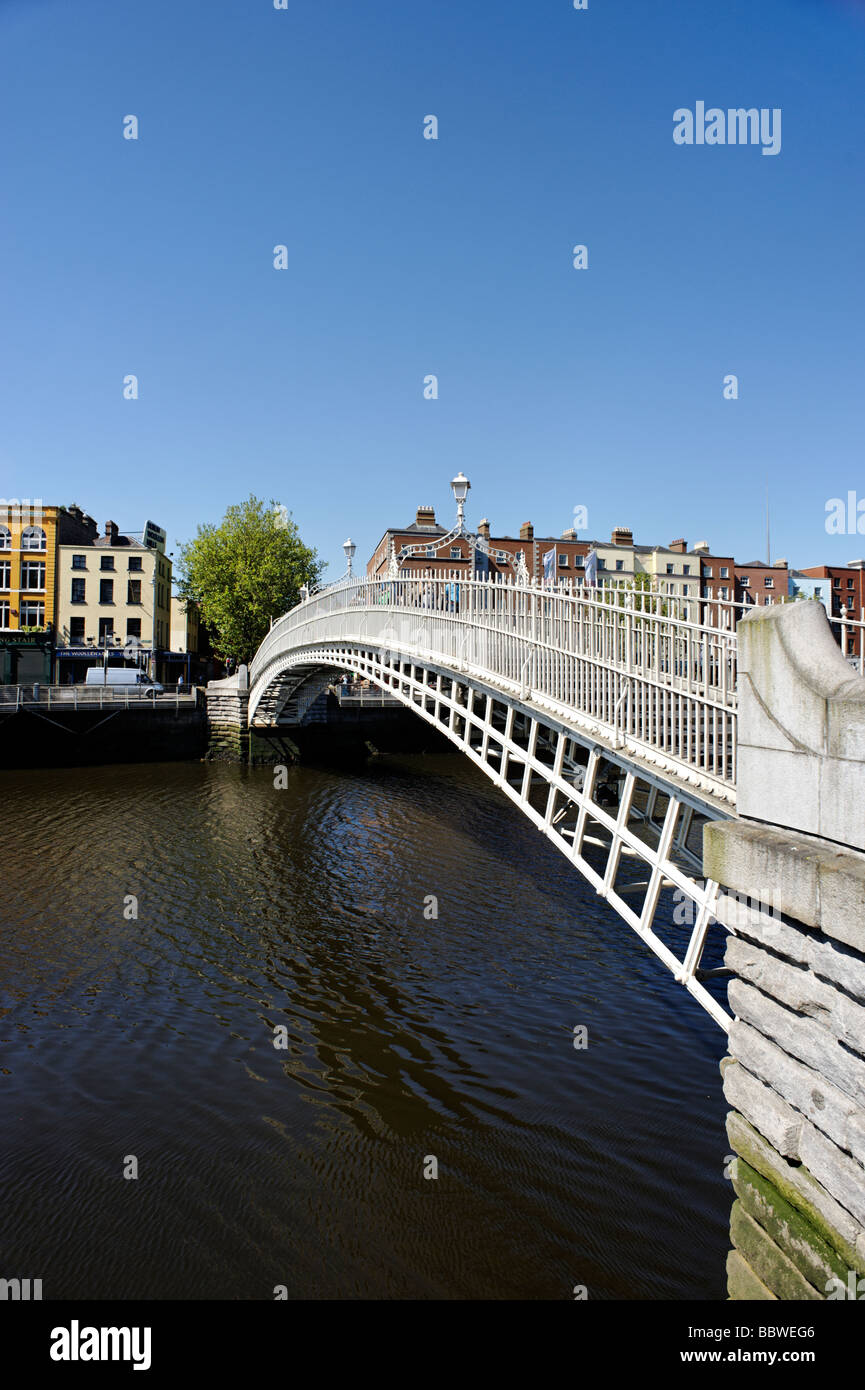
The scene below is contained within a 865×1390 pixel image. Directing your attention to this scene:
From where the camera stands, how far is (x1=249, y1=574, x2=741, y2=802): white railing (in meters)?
6.38

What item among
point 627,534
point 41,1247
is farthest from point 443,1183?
point 627,534

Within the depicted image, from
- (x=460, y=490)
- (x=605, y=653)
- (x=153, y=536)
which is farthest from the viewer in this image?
(x=153, y=536)

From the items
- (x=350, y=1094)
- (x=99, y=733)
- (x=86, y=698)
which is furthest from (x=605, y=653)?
(x=86, y=698)

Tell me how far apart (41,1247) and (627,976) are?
7540 mm

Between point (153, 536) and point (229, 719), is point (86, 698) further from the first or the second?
point (153, 536)

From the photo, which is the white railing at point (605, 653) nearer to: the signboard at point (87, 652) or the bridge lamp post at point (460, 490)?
the bridge lamp post at point (460, 490)

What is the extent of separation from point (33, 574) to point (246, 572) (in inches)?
499

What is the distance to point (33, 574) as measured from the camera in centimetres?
4875

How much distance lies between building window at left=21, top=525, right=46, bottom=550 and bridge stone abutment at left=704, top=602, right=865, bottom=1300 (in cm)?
5164

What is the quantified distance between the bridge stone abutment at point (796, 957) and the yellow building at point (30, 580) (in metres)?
49.2

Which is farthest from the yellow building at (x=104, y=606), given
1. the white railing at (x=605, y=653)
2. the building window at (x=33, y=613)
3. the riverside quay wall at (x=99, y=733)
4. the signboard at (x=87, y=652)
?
the white railing at (x=605, y=653)

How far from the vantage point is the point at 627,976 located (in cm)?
1107

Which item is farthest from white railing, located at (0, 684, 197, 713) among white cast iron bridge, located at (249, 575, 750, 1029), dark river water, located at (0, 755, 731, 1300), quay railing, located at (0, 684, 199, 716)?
white cast iron bridge, located at (249, 575, 750, 1029)
